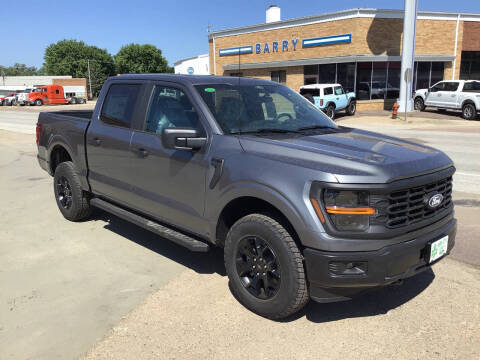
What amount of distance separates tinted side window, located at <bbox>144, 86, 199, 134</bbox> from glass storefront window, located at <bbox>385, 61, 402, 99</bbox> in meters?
27.2

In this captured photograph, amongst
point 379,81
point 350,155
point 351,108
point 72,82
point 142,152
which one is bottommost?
point 351,108

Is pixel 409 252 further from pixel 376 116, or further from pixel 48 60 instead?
pixel 48 60

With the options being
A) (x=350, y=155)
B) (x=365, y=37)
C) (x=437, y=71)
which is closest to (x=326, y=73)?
(x=365, y=37)

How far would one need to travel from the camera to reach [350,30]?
91.4 feet

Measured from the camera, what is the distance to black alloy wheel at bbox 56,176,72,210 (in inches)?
223

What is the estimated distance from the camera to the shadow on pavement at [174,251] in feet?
14.2

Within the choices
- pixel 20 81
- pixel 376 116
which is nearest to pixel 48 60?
pixel 20 81

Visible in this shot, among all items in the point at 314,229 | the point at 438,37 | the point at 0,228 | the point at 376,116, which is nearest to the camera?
the point at 314,229

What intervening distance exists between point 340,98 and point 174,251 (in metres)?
21.8

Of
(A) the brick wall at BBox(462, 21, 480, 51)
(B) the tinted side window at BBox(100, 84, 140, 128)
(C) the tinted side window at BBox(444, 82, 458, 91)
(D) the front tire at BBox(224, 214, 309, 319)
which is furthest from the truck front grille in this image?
(A) the brick wall at BBox(462, 21, 480, 51)

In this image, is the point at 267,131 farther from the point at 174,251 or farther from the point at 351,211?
the point at 174,251

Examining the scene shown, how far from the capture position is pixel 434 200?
10.4 ft

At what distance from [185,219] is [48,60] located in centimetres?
10260

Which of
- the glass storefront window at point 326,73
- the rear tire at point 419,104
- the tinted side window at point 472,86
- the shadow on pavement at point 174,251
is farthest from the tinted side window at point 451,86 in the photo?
the shadow on pavement at point 174,251
